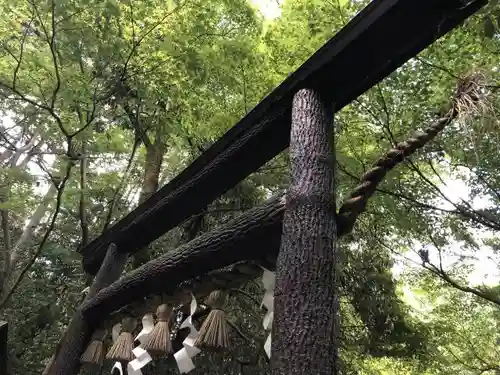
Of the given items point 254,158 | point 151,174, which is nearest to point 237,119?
point 151,174

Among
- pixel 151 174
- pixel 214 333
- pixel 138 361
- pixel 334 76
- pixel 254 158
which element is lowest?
pixel 138 361

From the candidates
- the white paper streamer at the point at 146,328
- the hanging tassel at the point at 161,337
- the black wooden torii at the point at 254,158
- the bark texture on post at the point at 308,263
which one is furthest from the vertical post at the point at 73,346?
the bark texture on post at the point at 308,263

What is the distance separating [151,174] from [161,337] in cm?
280

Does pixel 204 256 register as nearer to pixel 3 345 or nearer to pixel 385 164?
pixel 385 164

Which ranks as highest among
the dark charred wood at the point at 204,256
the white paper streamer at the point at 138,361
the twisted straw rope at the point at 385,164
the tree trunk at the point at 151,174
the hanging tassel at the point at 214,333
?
the tree trunk at the point at 151,174

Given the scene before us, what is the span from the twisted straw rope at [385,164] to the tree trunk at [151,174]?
3243 mm

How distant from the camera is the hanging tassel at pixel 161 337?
2098 millimetres

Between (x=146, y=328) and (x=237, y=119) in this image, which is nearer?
(x=146, y=328)

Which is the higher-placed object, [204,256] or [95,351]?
[204,256]

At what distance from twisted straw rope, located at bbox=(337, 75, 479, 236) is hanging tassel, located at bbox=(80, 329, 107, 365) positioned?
6.23ft

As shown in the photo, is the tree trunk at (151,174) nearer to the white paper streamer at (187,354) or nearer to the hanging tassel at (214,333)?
the white paper streamer at (187,354)

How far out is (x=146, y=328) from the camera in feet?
7.59

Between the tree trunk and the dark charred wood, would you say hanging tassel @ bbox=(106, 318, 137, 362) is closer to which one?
the dark charred wood

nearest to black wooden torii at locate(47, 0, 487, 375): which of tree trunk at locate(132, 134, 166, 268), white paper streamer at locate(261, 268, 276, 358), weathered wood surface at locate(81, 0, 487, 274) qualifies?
weathered wood surface at locate(81, 0, 487, 274)
